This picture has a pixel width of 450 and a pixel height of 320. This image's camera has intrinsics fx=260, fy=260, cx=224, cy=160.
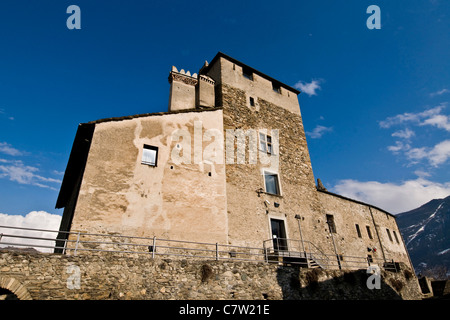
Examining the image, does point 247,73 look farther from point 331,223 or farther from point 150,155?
point 331,223

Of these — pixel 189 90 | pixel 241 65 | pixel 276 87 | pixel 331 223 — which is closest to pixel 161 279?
pixel 189 90

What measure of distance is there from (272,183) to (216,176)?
13.2 ft

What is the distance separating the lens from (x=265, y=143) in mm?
16297

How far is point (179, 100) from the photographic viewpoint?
15516mm

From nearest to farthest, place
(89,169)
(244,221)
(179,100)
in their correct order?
(89,169) → (244,221) → (179,100)

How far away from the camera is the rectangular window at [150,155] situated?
11.5 metres

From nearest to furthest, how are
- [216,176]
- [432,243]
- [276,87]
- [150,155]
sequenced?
[150,155] → [216,176] → [276,87] → [432,243]

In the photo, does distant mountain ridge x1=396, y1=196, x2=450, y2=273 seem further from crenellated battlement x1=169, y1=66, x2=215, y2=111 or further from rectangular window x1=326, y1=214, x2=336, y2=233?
crenellated battlement x1=169, y1=66, x2=215, y2=111

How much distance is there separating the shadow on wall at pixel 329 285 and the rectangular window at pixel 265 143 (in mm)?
7452

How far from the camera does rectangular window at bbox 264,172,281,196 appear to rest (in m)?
14.9

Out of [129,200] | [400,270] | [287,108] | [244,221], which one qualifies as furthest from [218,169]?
[400,270]

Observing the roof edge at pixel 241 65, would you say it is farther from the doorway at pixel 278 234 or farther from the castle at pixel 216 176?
the doorway at pixel 278 234

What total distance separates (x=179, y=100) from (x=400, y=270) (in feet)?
52.2

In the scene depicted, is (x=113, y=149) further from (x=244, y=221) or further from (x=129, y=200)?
(x=244, y=221)
